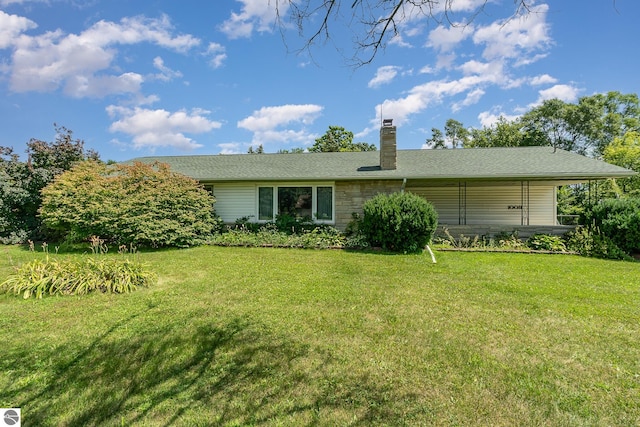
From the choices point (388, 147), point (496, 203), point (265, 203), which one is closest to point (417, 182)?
point (388, 147)

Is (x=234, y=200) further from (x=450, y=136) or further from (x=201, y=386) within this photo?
(x=450, y=136)

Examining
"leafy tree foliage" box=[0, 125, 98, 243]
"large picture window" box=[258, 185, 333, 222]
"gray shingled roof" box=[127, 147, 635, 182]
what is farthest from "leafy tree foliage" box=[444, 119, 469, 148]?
"leafy tree foliage" box=[0, 125, 98, 243]

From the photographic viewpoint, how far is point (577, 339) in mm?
3406

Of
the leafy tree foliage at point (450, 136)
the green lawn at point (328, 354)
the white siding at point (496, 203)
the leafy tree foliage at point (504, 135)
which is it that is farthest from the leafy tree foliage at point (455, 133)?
the green lawn at point (328, 354)

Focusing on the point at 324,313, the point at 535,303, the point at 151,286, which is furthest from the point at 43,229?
the point at 535,303

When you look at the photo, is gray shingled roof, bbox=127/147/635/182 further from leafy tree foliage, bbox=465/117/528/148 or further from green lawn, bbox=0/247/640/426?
leafy tree foliage, bbox=465/117/528/148

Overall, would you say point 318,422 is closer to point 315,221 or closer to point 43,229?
point 315,221

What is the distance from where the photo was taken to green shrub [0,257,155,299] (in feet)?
16.4

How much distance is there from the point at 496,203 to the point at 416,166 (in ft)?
14.1

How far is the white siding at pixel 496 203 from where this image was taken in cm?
1302

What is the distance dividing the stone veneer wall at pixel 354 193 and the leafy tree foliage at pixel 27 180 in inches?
440

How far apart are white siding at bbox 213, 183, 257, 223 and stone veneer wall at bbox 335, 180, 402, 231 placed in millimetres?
3536

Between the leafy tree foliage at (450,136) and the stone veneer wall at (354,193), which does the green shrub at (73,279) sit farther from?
the leafy tree foliage at (450,136)

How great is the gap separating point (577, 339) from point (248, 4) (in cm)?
508
